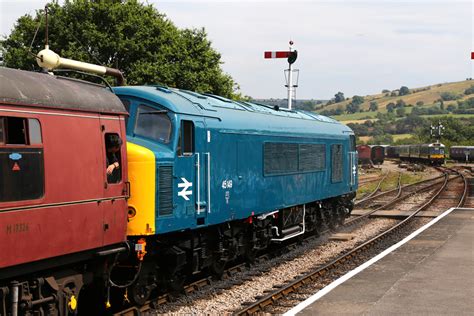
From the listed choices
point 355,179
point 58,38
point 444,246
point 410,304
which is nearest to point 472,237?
point 444,246

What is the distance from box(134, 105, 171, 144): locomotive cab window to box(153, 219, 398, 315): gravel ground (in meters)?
2.99

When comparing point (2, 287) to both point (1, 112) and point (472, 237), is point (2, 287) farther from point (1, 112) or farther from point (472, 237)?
point (472, 237)

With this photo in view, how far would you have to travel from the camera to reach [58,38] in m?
28.5

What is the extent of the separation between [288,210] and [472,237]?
578 cm

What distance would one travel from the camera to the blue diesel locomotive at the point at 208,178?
10.6 metres

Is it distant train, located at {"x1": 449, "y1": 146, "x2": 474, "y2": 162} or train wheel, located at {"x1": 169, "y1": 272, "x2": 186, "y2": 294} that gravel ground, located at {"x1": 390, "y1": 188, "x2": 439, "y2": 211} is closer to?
train wheel, located at {"x1": 169, "y1": 272, "x2": 186, "y2": 294}

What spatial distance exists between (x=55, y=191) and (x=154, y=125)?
329cm

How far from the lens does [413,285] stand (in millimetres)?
12461

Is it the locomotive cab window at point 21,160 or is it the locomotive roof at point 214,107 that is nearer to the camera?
the locomotive cab window at point 21,160

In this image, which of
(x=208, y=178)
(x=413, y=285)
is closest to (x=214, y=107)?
(x=208, y=178)

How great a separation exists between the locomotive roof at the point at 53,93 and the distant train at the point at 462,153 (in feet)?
267

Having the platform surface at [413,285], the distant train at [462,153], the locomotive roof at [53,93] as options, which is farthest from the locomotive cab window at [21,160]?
the distant train at [462,153]

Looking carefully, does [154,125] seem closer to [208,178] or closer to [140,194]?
[140,194]

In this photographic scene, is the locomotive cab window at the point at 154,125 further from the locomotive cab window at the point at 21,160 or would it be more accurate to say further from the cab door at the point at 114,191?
the locomotive cab window at the point at 21,160
